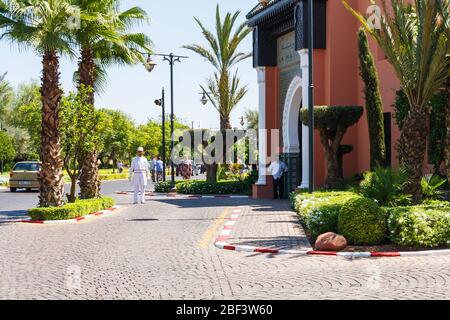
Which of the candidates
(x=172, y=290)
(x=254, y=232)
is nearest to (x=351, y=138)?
(x=254, y=232)

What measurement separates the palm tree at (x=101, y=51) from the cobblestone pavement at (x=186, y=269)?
243 inches

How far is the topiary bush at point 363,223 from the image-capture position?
11.0 metres

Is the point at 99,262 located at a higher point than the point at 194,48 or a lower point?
lower

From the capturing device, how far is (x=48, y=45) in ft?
51.7

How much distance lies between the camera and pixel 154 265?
9.41m

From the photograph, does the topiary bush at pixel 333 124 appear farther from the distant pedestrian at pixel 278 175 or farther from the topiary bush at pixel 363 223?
the topiary bush at pixel 363 223

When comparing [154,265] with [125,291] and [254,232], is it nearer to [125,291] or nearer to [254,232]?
[125,291]

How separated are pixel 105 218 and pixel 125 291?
33.2 ft

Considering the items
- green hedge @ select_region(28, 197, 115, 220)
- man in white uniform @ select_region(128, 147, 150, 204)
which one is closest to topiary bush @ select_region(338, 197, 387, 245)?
green hedge @ select_region(28, 197, 115, 220)

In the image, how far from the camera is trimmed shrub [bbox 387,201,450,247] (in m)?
10.6

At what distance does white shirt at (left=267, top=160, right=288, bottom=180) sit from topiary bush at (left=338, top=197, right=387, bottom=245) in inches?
517

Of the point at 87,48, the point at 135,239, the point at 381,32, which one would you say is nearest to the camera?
the point at 135,239

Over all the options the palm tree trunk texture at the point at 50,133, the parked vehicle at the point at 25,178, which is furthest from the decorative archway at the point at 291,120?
the parked vehicle at the point at 25,178

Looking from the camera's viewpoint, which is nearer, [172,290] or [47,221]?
[172,290]
